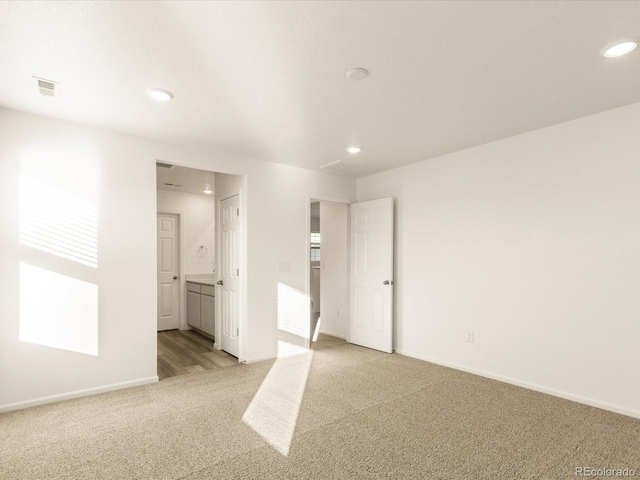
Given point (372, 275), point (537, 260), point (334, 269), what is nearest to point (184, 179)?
point (334, 269)

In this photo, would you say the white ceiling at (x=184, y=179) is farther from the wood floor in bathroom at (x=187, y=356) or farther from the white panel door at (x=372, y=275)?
the wood floor in bathroom at (x=187, y=356)

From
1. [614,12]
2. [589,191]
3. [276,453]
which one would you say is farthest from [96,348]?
[589,191]

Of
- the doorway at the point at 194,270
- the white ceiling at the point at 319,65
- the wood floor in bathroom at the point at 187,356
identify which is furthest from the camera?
the doorway at the point at 194,270

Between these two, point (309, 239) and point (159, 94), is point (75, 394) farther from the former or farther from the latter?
point (309, 239)

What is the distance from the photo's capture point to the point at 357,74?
240 centimetres

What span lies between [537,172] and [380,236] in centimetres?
202

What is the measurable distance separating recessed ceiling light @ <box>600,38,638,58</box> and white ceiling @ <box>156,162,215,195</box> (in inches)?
170

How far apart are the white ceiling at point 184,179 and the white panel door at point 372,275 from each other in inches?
89.8

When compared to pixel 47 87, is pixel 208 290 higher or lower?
lower

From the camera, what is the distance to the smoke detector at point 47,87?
251 cm

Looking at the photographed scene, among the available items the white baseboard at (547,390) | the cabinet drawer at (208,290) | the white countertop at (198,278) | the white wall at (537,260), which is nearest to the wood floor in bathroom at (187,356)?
the cabinet drawer at (208,290)

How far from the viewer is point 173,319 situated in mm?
6340

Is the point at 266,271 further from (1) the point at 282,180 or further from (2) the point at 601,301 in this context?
(2) the point at 601,301
